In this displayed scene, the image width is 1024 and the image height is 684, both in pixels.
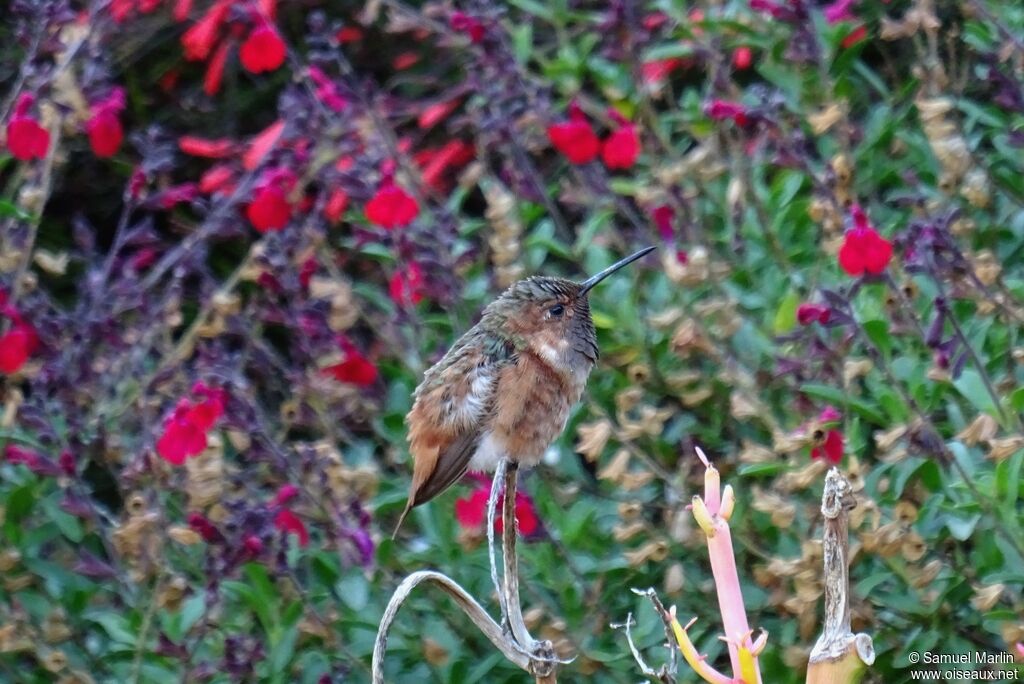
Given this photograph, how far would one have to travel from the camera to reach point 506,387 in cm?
239

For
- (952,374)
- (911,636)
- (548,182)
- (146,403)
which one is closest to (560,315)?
(952,374)

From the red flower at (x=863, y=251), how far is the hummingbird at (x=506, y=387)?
40 centimetres

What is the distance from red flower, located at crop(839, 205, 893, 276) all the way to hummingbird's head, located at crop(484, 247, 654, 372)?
40 centimetres

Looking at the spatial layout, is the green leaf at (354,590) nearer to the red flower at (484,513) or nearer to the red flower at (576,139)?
the red flower at (484,513)

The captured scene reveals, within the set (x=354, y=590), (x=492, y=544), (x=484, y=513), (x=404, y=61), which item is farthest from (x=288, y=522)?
(x=404, y=61)

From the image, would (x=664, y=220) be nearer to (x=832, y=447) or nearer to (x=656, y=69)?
(x=656, y=69)

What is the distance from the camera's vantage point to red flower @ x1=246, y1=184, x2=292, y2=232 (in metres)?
3.19

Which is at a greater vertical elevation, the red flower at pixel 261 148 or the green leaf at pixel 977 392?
the red flower at pixel 261 148

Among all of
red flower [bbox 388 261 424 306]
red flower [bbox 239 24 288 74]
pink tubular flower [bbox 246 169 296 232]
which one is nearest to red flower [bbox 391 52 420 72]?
red flower [bbox 239 24 288 74]

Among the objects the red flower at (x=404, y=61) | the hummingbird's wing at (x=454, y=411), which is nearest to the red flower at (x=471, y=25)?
the hummingbird's wing at (x=454, y=411)

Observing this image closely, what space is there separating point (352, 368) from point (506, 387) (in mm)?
766

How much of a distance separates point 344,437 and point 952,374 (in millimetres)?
1380

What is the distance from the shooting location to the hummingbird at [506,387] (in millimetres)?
2352

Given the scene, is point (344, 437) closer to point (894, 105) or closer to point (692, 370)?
point (692, 370)
